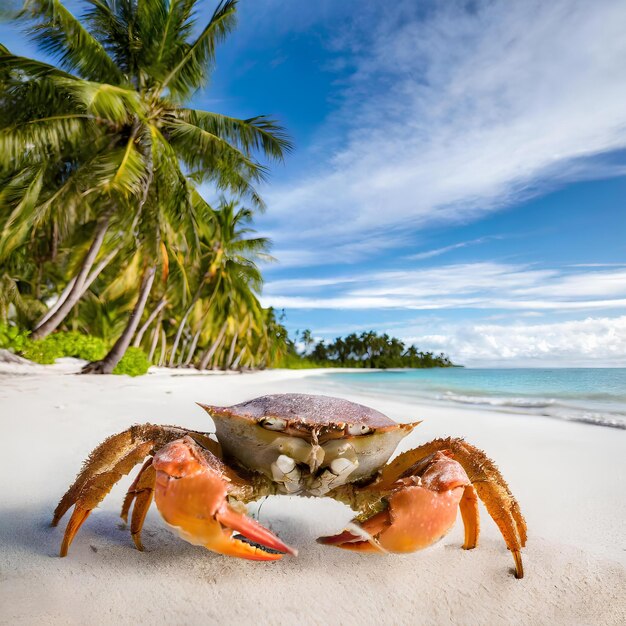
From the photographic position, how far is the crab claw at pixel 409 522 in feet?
5.24

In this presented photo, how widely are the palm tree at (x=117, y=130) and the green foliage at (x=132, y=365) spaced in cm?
93

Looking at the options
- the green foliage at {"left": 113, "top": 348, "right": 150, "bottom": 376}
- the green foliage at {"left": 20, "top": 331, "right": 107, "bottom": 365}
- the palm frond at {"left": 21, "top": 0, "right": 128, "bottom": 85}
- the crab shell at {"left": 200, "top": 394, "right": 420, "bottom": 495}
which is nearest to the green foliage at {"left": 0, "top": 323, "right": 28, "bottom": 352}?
the green foliage at {"left": 20, "top": 331, "right": 107, "bottom": 365}

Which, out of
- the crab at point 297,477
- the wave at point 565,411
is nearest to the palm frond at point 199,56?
the wave at point 565,411

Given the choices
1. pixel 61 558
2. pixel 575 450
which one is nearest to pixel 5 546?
pixel 61 558

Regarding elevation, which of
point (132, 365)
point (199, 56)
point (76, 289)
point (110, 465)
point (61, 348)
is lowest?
point (132, 365)

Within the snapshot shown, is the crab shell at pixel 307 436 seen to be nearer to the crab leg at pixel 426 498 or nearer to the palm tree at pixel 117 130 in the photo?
the crab leg at pixel 426 498

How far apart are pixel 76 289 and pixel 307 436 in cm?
1287

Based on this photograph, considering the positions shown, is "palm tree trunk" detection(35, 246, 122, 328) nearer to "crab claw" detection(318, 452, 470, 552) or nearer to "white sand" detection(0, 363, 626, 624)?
"white sand" detection(0, 363, 626, 624)

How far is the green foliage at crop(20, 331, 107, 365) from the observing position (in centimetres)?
1210

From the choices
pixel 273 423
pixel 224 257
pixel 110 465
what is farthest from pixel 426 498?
pixel 224 257

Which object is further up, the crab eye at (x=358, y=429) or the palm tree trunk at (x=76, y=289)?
the palm tree trunk at (x=76, y=289)

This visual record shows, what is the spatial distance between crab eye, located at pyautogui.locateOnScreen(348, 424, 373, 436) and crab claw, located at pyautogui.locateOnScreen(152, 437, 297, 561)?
470 mm

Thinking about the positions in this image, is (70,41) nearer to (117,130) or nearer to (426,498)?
(117,130)

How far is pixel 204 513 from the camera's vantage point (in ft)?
5.14
